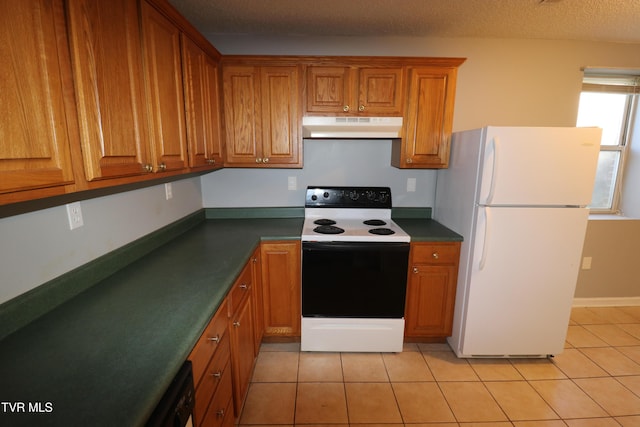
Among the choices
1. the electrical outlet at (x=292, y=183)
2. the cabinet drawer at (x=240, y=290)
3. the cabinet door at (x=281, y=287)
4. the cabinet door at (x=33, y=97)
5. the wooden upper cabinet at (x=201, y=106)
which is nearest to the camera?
the cabinet door at (x=33, y=97)

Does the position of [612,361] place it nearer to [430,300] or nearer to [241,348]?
[430,300]

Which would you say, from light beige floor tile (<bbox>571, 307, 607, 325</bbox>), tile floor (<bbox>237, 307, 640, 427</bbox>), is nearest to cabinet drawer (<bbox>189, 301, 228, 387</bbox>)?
tile floor (<bbox>237, 307, 640, 427</bbox>)

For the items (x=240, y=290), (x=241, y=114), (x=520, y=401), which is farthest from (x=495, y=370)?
(x=241, y=114)

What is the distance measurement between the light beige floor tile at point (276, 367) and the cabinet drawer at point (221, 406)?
0.53 m

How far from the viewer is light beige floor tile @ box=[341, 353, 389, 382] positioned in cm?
212

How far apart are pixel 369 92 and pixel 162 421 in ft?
7.44

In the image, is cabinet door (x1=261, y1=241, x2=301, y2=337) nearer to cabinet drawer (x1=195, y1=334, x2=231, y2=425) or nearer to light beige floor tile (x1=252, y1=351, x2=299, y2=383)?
light beige floor tile (x1=252, y1=351, x2=299, y2=383)

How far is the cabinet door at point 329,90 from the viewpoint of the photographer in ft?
7.52

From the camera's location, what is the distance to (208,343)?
1.21 metres

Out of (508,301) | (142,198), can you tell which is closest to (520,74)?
(508,301)

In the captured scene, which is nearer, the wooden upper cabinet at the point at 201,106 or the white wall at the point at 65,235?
the white wall at the point at 65,235

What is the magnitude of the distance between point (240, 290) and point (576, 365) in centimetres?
253

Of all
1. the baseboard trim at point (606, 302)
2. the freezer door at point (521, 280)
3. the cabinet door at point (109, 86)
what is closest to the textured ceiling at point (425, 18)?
the cabinet door at point (109, 86)

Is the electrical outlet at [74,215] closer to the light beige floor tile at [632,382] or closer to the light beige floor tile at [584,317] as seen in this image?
the light beige floor tile at [632,382]
